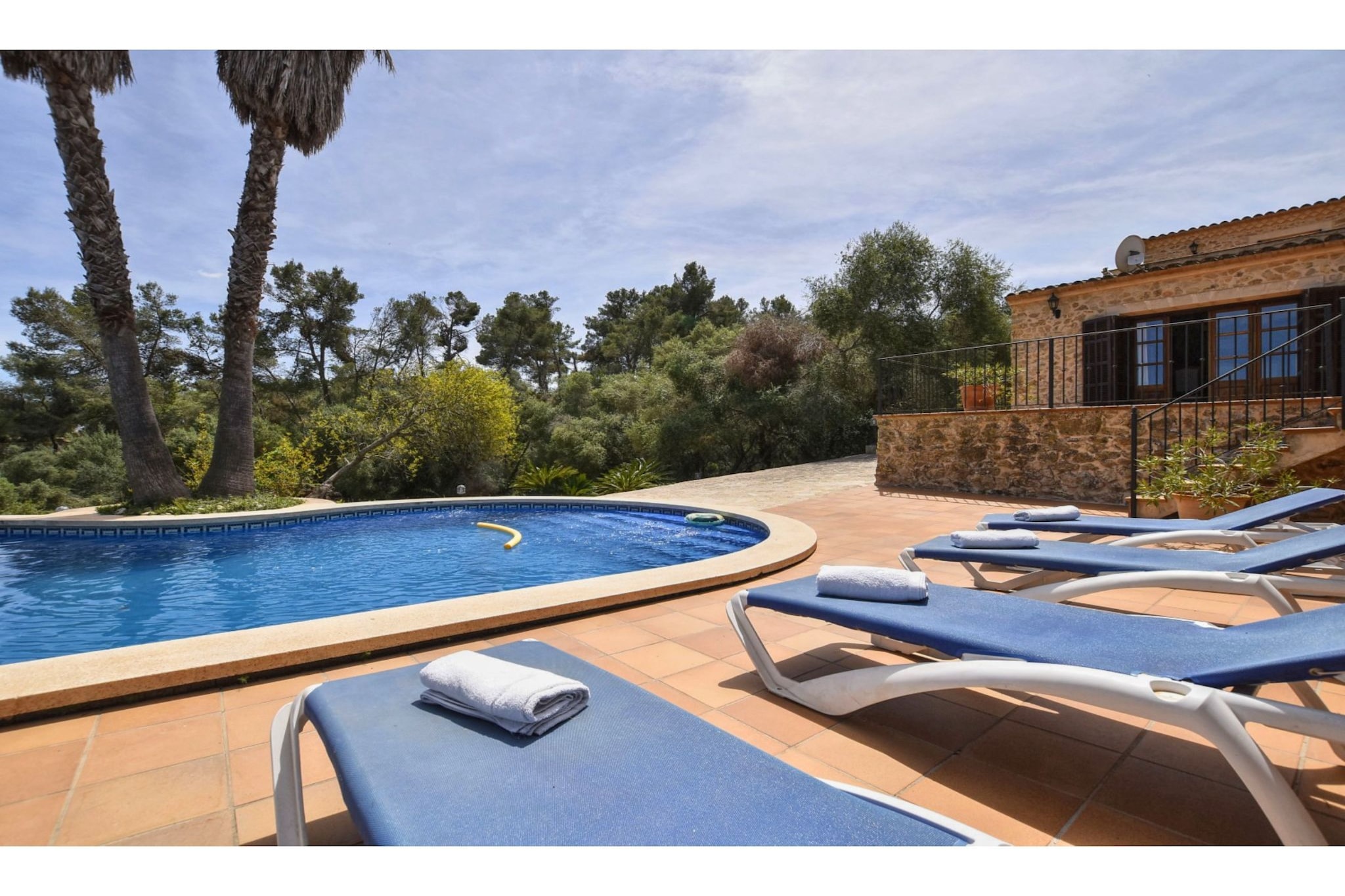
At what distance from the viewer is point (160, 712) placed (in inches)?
101

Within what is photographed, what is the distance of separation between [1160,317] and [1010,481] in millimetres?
4355

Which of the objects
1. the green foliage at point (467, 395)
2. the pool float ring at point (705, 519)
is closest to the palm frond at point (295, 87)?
the green foliage at point (467, 395)

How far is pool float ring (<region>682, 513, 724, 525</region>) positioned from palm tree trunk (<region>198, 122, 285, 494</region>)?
315 inches

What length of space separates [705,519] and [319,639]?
588cm

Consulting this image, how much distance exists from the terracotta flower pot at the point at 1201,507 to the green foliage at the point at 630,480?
10.0m

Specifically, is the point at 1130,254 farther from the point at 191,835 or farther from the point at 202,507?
the point at 202,507

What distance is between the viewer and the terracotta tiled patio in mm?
1724

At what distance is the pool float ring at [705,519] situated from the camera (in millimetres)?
8367

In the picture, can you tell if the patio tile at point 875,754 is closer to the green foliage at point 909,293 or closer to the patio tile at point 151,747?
the patio tile at point 151,747

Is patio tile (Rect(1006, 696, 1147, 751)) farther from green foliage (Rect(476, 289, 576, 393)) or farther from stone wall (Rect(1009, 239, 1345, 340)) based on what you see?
green foliage (Rect(476, 289, 576, 393))

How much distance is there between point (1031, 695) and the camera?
262 centimetres
